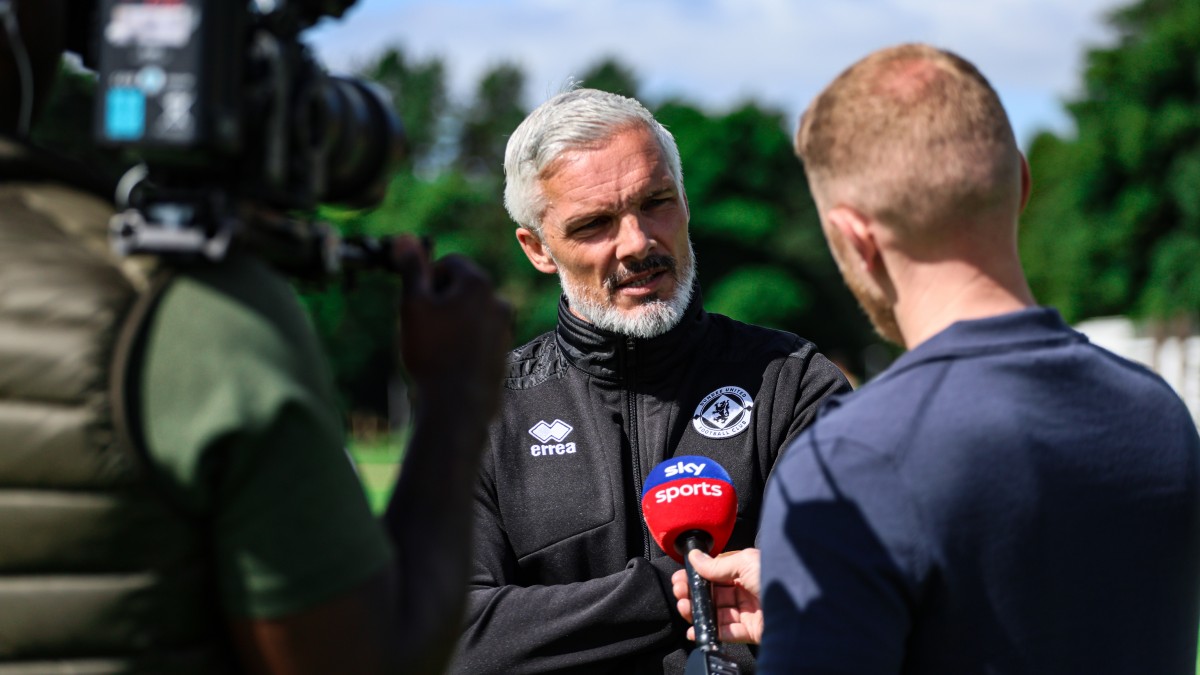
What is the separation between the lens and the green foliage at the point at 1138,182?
42.3 metres

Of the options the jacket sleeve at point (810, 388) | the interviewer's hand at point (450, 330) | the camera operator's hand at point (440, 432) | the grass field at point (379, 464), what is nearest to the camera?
the camera operator's hand at point (440, 432)

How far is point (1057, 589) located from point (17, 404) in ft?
5.41

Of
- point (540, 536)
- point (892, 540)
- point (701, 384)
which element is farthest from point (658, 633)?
point (892, 540)

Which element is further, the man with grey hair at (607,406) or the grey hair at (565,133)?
the grey hair at (565,133)

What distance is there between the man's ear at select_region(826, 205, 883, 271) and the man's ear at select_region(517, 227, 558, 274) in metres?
2.02

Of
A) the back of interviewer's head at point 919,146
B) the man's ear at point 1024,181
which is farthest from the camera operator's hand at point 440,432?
the man's ear at point 1024,181

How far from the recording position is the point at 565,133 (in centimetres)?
413

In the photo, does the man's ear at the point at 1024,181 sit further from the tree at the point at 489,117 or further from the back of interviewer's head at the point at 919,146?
the tree at the point at 489,117

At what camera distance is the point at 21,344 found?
1.79m

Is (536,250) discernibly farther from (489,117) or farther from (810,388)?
(489,117)

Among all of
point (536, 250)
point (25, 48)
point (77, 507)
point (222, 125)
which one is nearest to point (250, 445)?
point (77, 507)

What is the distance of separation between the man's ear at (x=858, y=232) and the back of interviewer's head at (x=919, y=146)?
18 mm

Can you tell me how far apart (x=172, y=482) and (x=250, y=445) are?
12 cm

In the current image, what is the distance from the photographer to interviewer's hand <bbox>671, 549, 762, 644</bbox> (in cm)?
294
